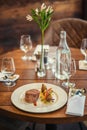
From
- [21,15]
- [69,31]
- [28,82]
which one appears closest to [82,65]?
[28,82]

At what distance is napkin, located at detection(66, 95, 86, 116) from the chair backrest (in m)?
1.29

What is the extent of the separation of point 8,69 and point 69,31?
120cm

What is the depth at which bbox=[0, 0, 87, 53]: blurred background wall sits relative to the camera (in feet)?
9.85

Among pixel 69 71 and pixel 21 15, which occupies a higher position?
pixel 21 15

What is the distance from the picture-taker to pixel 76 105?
4.01 feet

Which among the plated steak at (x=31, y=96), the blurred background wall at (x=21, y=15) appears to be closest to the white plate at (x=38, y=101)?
the plated steak at (x=31, y=96)

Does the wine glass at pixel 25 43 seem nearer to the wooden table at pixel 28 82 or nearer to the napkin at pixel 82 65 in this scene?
the wooden table at pixel 28 82

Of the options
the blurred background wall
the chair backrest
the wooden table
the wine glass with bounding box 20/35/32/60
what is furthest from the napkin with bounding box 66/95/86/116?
the blurred background wall

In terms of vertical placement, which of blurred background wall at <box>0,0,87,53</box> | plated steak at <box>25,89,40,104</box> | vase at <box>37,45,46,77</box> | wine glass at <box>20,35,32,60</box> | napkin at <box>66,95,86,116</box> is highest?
blurred background wall at <box>0,0,87,53</box>

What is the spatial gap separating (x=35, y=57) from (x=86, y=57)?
392 millimetres

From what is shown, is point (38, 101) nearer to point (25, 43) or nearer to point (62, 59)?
point (62, 59)

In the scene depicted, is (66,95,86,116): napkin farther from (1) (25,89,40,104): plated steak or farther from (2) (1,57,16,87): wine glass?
(2) (1,57,16,87): wine glass

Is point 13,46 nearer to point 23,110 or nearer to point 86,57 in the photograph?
point 86,57

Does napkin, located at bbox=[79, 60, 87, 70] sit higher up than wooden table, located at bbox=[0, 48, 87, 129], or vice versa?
napkin, located at bbox=[79, 60, 87, 70]
